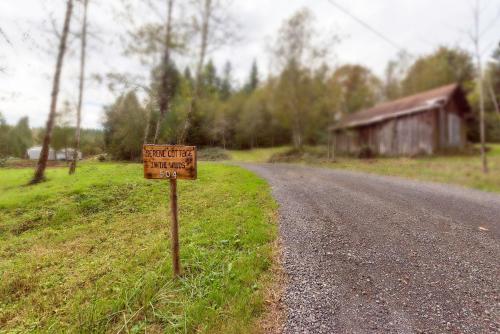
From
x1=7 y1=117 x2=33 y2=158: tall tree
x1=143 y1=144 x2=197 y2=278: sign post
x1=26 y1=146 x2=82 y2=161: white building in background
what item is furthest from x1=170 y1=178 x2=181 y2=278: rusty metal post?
x1=7 y1=117 x2=33 y2=158: tall tree

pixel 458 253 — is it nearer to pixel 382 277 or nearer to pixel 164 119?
pixel 382 277

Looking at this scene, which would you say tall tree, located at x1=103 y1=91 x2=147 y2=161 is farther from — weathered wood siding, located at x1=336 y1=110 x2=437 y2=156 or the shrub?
weathered wood siding, located at x1=336 y1=110 x2=437 y2=156

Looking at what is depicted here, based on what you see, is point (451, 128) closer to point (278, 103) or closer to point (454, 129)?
point (454, 129)

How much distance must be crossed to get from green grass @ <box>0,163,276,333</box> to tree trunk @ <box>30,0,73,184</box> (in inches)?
7.2

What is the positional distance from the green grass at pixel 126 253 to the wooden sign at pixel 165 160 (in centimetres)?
145

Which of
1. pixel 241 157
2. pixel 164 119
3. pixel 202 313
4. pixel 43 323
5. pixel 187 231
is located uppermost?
pixel 164 119

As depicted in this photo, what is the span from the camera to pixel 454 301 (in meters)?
2.81

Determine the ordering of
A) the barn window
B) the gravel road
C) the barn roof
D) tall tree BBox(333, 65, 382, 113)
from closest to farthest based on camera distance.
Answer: the gravel road < the barn roof < the barn window < tall tree BBox(333, 65, 382, 113)

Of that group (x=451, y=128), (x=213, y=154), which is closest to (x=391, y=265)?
(x=213, y=154)

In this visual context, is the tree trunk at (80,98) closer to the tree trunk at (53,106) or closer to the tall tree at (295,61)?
the tree trunk at (53,106)

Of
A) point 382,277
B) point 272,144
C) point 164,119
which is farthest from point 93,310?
point 272,144

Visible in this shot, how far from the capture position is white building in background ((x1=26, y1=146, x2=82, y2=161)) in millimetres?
4941

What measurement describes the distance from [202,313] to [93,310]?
4.43 feet

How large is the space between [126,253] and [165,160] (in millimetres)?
2112
